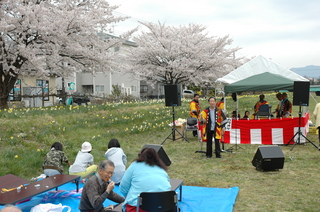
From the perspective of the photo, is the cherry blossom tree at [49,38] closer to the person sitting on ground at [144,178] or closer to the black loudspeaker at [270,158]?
the black loudspeaker at [270,158]

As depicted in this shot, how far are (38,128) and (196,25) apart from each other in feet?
74.1

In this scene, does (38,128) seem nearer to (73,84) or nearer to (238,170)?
(238,170)

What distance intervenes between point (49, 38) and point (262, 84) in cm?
927

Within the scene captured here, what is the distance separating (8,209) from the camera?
88.5 inches

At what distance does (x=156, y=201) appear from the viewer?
3605 millimetres

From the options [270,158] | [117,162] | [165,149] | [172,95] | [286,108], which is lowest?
[165,149]

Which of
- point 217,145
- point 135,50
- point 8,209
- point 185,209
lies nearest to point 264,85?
point 217,145

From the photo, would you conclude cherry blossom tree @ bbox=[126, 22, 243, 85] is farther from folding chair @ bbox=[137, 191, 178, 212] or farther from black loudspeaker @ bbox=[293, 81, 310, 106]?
folding chair @ bbox=[137, 191, 178, 212]

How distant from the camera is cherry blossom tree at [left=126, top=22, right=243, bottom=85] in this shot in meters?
25.2

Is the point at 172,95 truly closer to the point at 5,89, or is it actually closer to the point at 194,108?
the point at 194,108

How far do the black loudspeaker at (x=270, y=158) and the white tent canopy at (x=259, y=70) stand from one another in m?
4.66

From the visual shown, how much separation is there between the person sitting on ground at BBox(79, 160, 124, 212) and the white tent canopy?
8.44 m

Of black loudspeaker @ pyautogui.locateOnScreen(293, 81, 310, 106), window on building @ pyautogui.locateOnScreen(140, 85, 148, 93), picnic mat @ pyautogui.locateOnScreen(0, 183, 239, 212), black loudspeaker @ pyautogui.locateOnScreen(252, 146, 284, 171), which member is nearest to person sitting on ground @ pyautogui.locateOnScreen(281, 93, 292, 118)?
black loudspeaker @ pyautogui.locateOnScreen(293, 81, 310, 106)

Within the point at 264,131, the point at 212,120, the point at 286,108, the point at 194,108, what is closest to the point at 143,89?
the point at 286,108
